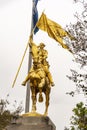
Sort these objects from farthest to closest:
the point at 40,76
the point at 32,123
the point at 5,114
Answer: the point at 5,114
the point at 40,76
the point at 32,123

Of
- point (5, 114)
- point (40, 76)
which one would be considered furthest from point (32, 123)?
point (5, 114)

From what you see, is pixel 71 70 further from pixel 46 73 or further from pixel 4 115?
pixel 4 115

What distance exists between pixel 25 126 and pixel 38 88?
5.41 ft

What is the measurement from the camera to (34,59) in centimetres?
2147

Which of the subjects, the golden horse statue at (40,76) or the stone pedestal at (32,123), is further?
the golden horse statue at (40,76)

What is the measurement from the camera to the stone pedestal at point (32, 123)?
20.3 m

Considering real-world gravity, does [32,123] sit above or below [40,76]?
below

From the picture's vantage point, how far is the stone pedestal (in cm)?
2027

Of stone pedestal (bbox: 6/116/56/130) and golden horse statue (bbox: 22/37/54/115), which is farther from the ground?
golden horse statue (bbox: 22/37/54/115)

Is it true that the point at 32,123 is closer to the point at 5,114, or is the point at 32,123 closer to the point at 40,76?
the point at 40,76

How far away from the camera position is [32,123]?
20.5 metres

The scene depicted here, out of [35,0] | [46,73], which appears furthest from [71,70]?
[35,0]

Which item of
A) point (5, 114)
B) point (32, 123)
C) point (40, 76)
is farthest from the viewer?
point (5, 114)

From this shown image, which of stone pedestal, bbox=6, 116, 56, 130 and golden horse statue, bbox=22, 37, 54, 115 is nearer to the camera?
stone pedestal, bbox=6, 116, 56, 130
